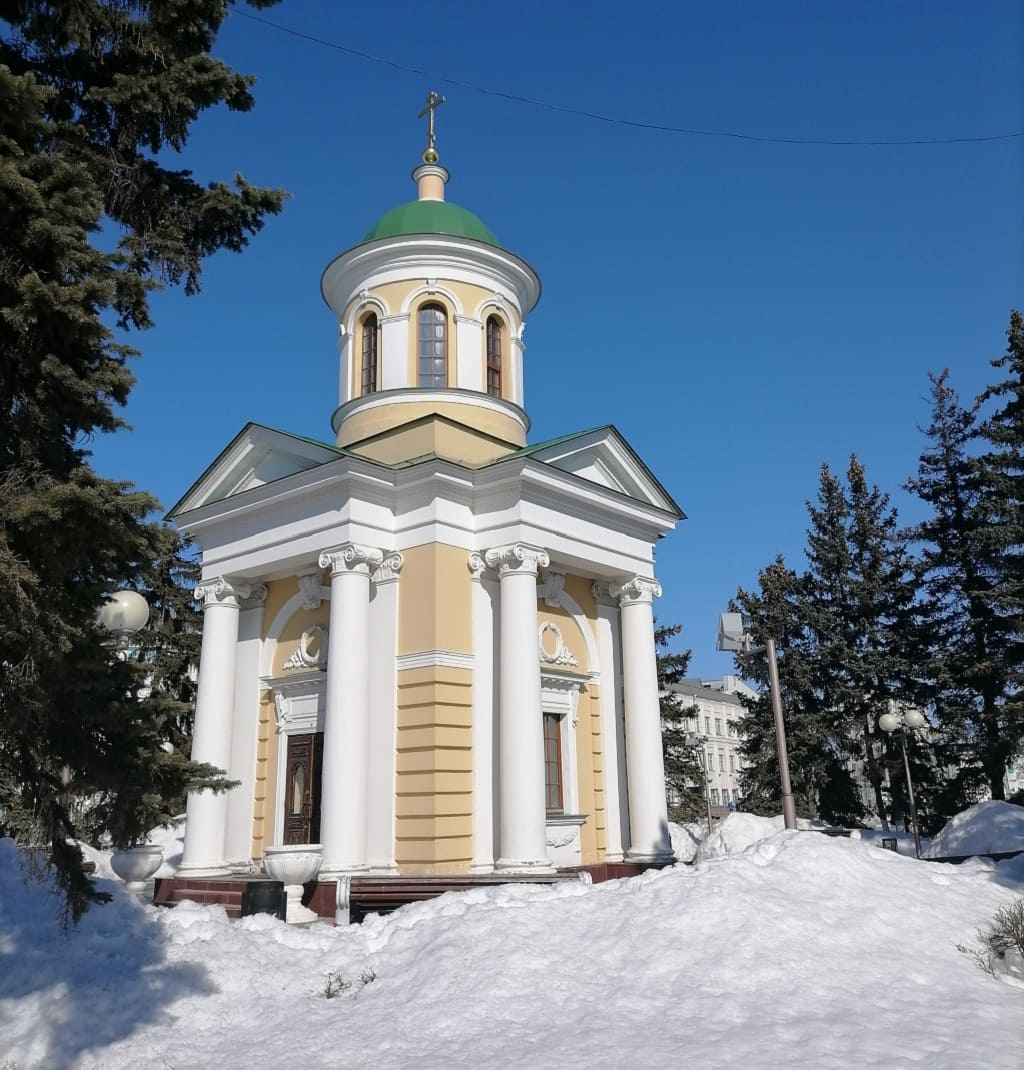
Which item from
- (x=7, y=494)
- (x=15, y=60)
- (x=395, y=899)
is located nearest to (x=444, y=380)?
(x=395, y=899)

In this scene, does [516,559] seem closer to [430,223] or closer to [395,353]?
[395,353]

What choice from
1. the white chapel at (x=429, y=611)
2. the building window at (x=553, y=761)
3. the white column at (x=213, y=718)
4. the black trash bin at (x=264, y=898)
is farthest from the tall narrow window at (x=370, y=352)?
the black trash bin at (x=264, y=898)

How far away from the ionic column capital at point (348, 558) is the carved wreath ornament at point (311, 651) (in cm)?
172

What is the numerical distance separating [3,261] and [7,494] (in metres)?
1.35

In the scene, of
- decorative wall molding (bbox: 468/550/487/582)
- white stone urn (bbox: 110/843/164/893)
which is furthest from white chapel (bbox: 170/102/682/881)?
white stone urn (bbox: 110/843/164/893)

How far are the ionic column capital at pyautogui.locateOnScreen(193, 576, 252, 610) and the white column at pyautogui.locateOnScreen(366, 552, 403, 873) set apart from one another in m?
2.95

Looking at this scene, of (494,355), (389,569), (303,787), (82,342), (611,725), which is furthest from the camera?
(494,355)

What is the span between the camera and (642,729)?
17.3 m

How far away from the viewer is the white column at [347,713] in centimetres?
1402

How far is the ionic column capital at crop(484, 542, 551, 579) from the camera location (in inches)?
Answer: 602

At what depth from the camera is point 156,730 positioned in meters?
6.39

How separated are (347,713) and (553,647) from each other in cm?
419

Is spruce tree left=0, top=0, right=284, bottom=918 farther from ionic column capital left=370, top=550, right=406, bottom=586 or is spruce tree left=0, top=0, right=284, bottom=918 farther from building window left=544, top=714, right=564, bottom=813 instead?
building window left=544, top=714, right=564, bottom=813

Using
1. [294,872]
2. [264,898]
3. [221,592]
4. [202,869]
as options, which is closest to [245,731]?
[202,869]
